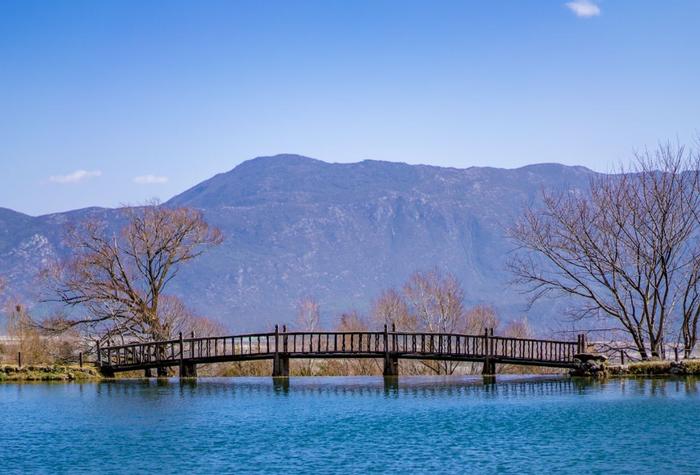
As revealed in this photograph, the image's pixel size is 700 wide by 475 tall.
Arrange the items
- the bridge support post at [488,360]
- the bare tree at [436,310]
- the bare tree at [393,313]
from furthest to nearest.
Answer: the bare tree at [393,313] → the bare tree at [436,310] → the bridge support post at [488,360]

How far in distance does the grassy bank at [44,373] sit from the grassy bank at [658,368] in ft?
75.2

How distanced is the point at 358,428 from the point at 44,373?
69.5 ft

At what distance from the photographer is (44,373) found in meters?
45.4

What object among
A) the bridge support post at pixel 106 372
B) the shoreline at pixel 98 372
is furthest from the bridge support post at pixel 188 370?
the bridge support post at pixel 106 372

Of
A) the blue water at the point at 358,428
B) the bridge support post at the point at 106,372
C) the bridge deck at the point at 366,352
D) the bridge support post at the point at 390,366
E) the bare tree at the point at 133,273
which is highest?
the bare tree at the point at 133,273

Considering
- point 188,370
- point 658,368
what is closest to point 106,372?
point 188,370

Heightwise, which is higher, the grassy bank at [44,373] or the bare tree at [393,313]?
the bare tree at [393,313]

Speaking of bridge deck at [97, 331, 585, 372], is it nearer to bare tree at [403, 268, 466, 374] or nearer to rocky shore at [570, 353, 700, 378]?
rocky shore at [570, 353, 700, 378]

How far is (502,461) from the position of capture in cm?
2322

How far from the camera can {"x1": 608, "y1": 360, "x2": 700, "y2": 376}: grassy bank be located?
39969mm

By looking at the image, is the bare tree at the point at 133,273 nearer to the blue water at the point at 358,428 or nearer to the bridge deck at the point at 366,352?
the bridge deck at the point at 366,352

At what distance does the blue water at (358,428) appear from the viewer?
2338 centimetres

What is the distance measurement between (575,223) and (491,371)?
743cm

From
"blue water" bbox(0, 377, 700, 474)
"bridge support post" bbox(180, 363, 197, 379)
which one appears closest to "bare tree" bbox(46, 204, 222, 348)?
"bridge support post" bbox(180, 363, 197, 379)
